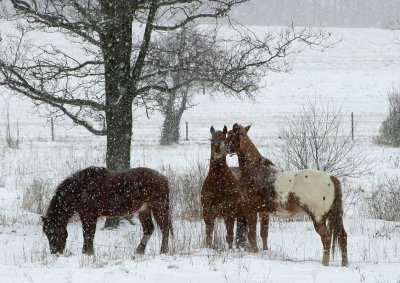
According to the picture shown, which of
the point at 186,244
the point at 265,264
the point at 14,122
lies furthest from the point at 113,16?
the point at 14,122

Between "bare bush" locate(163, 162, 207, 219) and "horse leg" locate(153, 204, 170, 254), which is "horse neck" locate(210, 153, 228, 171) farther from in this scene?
"bare bush" locate(163, 162, 207, 219)

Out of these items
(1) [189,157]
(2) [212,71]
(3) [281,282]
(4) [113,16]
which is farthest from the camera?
(1) [189,157]

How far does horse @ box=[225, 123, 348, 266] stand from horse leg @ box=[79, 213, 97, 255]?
221 cm

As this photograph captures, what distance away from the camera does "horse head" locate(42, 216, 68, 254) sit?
310 inches

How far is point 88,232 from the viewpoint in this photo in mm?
7805

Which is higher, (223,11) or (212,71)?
(223,11)

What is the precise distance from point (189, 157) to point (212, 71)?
30.2ft

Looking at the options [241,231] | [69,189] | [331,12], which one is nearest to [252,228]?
[241,231]

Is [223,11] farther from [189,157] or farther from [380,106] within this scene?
[380,106]

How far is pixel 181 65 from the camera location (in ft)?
33.5

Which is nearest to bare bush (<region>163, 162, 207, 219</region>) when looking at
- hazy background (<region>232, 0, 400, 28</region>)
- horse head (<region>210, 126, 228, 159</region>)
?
horse head (<region>210, 126, 228, 159</region>)

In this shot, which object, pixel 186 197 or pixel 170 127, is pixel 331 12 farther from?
pixel 186 197

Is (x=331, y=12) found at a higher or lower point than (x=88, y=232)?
higher

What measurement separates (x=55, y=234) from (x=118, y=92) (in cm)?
317
